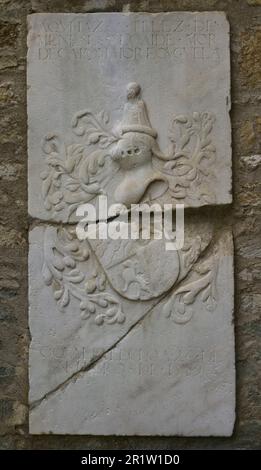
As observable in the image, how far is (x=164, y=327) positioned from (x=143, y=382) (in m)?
0.22

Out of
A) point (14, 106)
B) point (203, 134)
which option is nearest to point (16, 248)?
point (14, 106)

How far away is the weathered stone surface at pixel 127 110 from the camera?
12.6 ft

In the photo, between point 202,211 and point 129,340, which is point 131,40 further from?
point 129,340

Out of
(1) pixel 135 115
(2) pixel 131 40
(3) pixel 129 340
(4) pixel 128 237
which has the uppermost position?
(2) pixel 131 40

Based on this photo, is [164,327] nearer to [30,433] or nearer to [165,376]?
[165,376]

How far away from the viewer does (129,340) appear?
3822 millimetres

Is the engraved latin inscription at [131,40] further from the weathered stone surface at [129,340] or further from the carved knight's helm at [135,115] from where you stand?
the weathered stone surface at [129,340]

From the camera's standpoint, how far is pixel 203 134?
12.6ft

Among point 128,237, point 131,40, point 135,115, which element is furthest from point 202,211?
point 131,40

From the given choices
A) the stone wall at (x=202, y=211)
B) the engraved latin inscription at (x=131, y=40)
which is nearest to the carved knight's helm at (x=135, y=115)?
the engraved latin inscription at (x=131, y=40)

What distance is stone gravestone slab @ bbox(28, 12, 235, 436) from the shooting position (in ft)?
12.5

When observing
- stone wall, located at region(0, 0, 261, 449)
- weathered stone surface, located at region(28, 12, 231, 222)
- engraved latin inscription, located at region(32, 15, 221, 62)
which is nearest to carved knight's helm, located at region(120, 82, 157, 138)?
weathered stone surface, located at region(28, 12, 231, 222)

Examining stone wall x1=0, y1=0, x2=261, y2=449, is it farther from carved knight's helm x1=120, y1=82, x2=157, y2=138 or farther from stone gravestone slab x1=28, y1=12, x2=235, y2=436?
carved knight's helm x1=120, y1=82, x2=157, y2=138

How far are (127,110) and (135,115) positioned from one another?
0.14 ft
